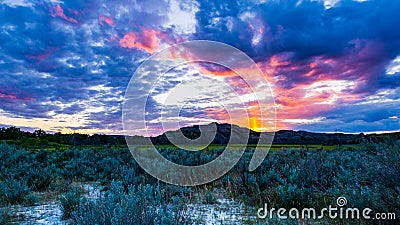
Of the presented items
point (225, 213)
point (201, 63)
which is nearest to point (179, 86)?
point (201, 63)

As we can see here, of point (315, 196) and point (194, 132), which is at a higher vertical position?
point (194, 132)

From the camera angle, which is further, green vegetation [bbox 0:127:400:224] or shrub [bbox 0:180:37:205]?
shrub [bbox 0:180:37:205]

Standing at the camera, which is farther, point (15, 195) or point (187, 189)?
point (187, 189)

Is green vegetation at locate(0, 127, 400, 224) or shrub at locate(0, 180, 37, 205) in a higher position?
green vegetation at locate(0, 127, 400, 224)

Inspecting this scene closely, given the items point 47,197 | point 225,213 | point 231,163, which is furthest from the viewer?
point 231,163

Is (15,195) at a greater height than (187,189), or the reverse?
(187,189)

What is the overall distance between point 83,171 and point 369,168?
9.66 m

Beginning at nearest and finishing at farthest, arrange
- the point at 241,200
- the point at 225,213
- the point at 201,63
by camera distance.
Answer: the point at 225,213, the point at 241,200, the point at 201,63

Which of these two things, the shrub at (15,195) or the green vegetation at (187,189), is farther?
the shrub at (15,195)

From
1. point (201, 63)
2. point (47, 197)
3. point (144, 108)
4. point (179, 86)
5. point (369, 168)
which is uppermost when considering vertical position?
point (201, 63)

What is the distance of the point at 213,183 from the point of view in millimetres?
9953

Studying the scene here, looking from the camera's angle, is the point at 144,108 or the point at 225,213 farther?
the point at 144,108

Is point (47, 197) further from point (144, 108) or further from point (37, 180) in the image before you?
point (144, 108)

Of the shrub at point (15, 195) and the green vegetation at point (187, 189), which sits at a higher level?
the green vegetation at point (187, 189)
